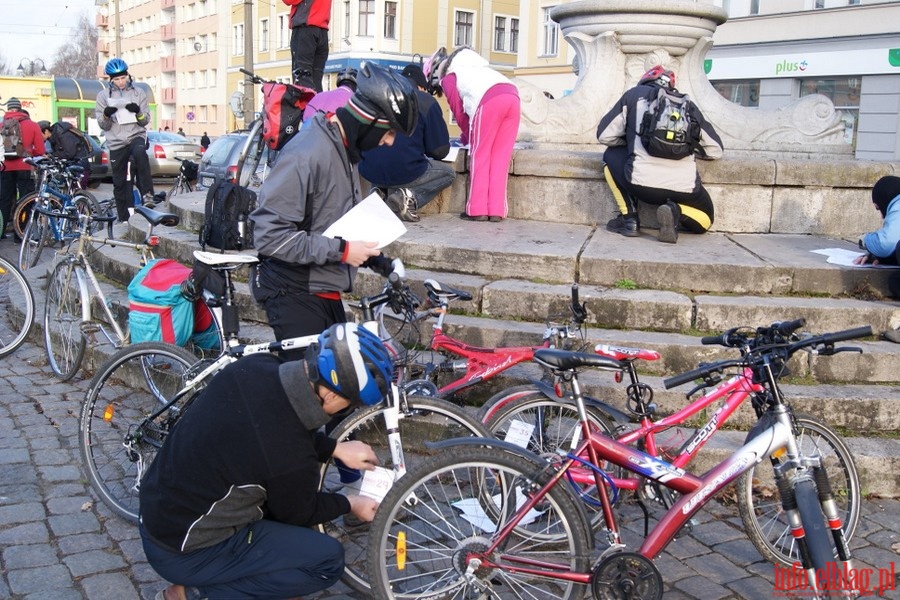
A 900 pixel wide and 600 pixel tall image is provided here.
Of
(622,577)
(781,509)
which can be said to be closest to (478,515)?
(622,577)

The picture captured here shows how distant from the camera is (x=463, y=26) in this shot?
175ft

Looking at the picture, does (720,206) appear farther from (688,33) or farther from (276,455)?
(276,455)

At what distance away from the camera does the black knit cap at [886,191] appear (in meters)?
6.32

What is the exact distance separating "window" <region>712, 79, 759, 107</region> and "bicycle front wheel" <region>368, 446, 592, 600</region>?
26.9m

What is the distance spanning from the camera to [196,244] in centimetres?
802

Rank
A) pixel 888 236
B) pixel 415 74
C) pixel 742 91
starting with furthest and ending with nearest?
1. pixel 742 91
2. pixel 415 74
3. pixel 888 236

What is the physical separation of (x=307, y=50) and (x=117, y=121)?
2.96 metres

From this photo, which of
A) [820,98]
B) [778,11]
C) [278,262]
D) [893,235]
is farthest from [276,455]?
[778,11]

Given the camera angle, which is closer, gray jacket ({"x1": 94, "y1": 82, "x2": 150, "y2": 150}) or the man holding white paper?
the man holding white paper

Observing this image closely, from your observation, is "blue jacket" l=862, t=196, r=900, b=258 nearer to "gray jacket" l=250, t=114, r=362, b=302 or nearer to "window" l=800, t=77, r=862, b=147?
"gray jacket" l=250, t=114, r=362, b=302

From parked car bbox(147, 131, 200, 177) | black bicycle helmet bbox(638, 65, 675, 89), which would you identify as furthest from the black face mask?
parked car bbox(147, 131, 200, 177)

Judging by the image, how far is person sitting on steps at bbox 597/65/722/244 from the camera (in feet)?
23.6

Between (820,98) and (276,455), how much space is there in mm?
7568

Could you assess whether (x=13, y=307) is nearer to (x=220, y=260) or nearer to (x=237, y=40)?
(x=220, y=260)
